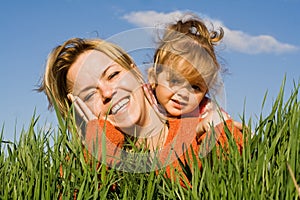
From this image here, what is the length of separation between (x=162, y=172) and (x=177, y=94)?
0.51 metres

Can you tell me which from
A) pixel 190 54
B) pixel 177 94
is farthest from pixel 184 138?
pixel 190 54

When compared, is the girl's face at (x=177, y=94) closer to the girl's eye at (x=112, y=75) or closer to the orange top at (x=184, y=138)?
the orange top at (x=184, y=138)

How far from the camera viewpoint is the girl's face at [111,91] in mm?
2002

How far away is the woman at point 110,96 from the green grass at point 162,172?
25cm

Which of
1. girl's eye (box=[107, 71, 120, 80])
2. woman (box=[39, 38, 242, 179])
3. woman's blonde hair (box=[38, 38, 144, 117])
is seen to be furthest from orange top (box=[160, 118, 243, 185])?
woman's blonde hair (box=[38, 38, 144, 117])

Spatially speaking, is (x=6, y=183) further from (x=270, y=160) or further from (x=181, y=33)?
(x=181, y=33)

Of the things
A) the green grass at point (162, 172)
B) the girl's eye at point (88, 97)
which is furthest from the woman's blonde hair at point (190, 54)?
the green grass at point (162, 172)

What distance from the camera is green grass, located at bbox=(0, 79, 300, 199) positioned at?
3.91 ft

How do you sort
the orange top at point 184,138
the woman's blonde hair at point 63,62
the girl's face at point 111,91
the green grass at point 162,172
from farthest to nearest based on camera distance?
1. the woman's blonde hair at point 63,62
2. the girl's face at point 111,91
3. the orange top at point 184,138
4. the green grass at point 162,172

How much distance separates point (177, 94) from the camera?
183 cm

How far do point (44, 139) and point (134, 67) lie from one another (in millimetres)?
644

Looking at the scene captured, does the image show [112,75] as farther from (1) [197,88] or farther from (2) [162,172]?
(2) [162,172]

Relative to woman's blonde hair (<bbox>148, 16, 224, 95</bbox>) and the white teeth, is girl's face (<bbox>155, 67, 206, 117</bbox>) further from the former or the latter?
the white teeth

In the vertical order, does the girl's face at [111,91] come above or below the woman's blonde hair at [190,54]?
below
